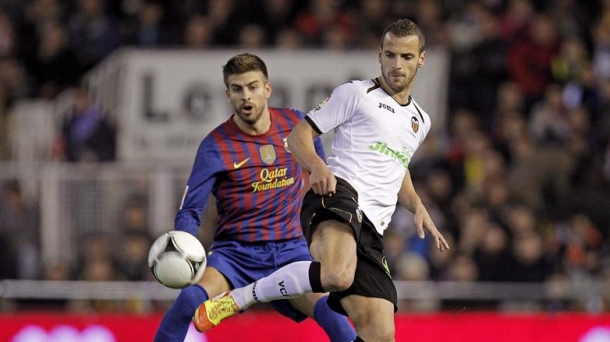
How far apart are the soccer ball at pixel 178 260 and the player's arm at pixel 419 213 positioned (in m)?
1.23

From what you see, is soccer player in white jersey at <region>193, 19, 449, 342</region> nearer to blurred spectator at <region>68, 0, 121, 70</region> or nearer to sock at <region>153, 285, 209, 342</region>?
sock at <region>153, 285, 209, 342</region>

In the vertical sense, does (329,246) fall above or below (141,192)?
above

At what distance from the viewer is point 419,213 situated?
765cm

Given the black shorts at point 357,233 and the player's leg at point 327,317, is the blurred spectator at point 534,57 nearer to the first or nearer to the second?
the player's leg at point 327,317

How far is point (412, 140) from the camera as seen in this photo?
7.45 m

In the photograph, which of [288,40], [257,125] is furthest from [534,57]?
[257,125]

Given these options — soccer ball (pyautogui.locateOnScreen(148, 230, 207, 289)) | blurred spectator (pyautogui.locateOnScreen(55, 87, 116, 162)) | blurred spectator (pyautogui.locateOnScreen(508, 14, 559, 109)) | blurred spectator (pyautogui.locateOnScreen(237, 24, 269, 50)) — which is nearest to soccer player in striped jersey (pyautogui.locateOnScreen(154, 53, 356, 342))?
soccer ball (pyautogui.locateOnScreen(148, 230, 207, 289))

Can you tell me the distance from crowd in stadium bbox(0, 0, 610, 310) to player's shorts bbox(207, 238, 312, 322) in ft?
12.3

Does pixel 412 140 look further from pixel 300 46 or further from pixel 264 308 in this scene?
pixel 300 46

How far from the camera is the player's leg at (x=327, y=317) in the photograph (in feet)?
25.7

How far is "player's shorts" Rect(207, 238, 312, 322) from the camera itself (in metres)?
8.02

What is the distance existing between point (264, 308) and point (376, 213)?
5234 millimetres

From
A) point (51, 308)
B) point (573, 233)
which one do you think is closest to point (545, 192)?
point (573, 233)

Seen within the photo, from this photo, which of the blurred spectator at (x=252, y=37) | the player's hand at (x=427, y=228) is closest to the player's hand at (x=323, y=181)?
the player's hand at (x=427, y=228)
